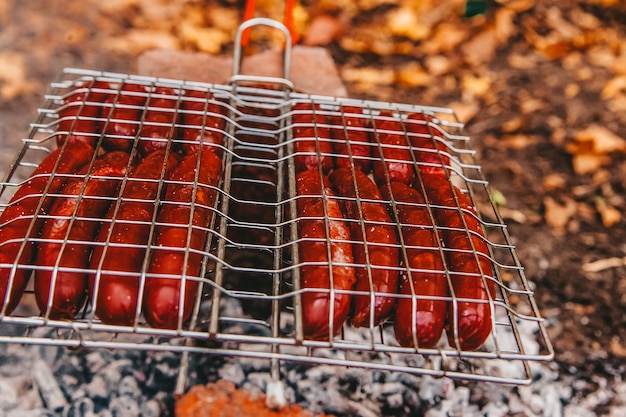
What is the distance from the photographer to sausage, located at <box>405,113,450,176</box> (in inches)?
114

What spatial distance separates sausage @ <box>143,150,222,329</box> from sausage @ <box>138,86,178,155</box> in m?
0.24

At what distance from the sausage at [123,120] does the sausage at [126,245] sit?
1.02 ft

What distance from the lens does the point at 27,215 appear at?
2.33 m

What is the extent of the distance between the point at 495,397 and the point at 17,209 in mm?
2674

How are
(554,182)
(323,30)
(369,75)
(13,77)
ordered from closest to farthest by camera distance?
1. (554,182)
2. (13,77)
3. (369,75)
4. (323,30)

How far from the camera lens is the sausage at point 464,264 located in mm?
2193

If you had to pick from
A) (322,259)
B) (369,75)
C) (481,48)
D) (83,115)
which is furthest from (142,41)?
(322,259)

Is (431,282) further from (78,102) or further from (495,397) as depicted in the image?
(78,102)

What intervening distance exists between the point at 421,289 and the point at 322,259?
0.42 m

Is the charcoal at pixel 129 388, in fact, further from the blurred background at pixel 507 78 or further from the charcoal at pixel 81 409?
the blurred background at pixel 507 78

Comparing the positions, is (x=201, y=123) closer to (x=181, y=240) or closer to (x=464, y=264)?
(x=181, y=240)

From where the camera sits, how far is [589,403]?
323 cm

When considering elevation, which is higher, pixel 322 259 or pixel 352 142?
pixel 352 142

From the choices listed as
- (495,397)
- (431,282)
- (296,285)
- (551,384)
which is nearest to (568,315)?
(551,384)
